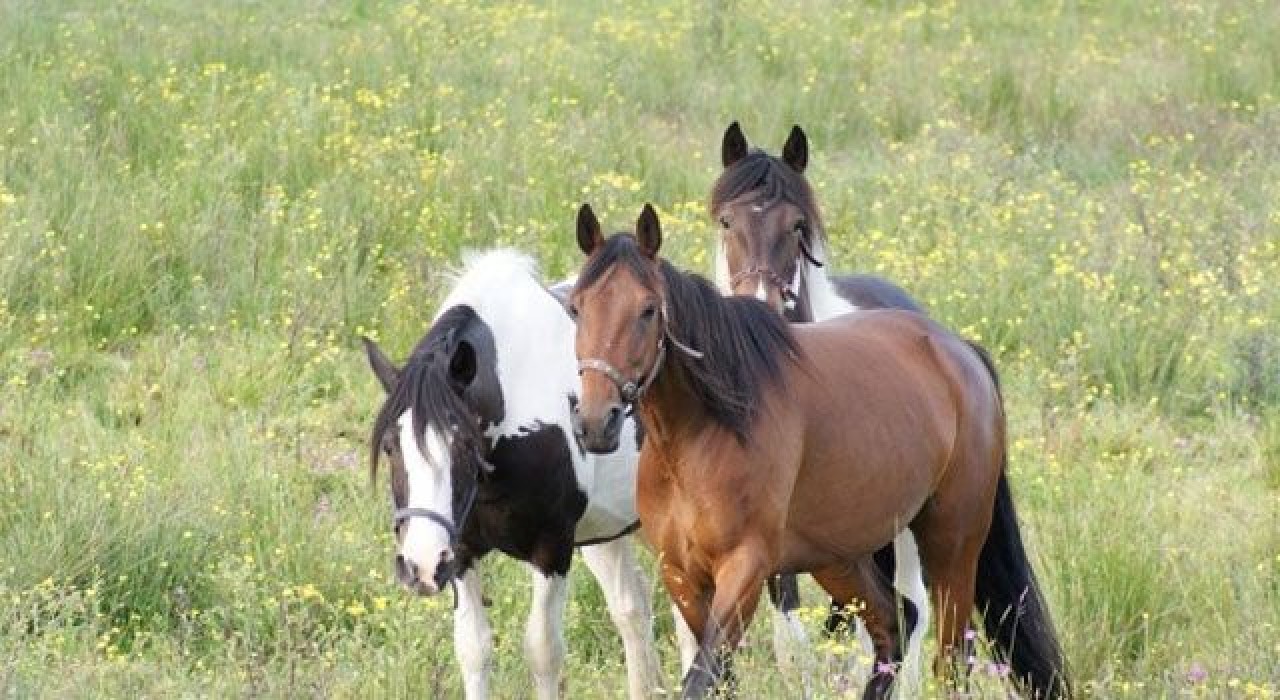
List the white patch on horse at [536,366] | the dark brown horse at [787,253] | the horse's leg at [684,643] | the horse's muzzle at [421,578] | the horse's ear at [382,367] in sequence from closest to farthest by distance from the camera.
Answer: the horse's muzzle at [421,578] → the horse's ear at [382,367] → the white patch on horse at [536,366] → the horse's leg at [684,643] → the dark brown horse at [787,253]

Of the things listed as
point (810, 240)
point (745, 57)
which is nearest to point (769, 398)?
point (810, 240)

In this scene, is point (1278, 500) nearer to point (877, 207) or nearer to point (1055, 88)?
point (877, 207)

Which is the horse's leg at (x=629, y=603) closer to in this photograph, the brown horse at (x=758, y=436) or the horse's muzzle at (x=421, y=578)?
the brown horse at (x=758, y=436)

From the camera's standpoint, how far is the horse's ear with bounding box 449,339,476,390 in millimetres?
5699

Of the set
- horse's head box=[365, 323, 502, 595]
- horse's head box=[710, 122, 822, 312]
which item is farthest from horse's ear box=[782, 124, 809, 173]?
horse's head box=[365, 323, 502, 595]

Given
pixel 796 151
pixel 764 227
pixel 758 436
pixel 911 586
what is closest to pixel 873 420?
pixel 758 436

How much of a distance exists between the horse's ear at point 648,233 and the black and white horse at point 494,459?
2.15ft

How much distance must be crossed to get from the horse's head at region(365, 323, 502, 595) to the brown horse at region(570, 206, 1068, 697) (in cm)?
45

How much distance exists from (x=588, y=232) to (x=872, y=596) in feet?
4.46

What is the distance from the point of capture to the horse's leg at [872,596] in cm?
605

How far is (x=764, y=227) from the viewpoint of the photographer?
278 inches

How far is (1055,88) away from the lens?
1348 cm

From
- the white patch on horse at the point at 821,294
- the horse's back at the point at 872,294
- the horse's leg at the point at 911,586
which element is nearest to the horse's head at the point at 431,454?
the horse's leg at the point at 911,586

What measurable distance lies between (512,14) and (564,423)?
873 centimetres
